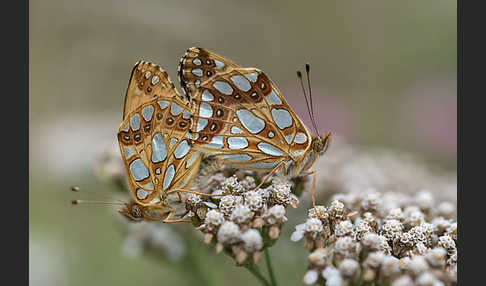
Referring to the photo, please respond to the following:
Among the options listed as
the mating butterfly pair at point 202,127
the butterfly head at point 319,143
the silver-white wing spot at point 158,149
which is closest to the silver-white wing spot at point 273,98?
the mating butterfly pair at point 202,127

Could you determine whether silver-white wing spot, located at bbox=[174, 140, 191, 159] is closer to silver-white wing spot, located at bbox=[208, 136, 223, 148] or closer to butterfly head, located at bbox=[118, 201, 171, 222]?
silver-white wing spot, located at bbox=[208, 136, 223, 148]

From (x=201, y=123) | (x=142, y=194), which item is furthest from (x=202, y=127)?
(x=142, y=194)

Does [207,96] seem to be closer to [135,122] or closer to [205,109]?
[205,109]

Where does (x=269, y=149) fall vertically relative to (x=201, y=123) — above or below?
below

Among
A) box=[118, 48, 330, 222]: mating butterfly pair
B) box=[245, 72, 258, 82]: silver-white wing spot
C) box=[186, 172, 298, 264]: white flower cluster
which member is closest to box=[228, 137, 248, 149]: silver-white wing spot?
box=[118, 48, 330, 222]: mating butterfly pair

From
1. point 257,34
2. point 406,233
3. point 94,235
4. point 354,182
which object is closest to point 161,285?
point 94,235

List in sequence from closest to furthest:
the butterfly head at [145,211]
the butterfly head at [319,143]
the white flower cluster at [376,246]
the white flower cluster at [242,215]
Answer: the white flower cluster at [376,246], the white flower cluster at [242,215], the butterfly head at [145,211], the butterfly head at [319,143]

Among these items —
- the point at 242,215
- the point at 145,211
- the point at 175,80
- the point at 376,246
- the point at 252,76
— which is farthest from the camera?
the point at 175,80

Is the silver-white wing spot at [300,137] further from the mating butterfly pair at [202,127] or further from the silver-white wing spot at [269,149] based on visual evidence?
the silver-white wing spot at [269,149]

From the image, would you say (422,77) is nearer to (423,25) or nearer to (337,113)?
(423,25)
